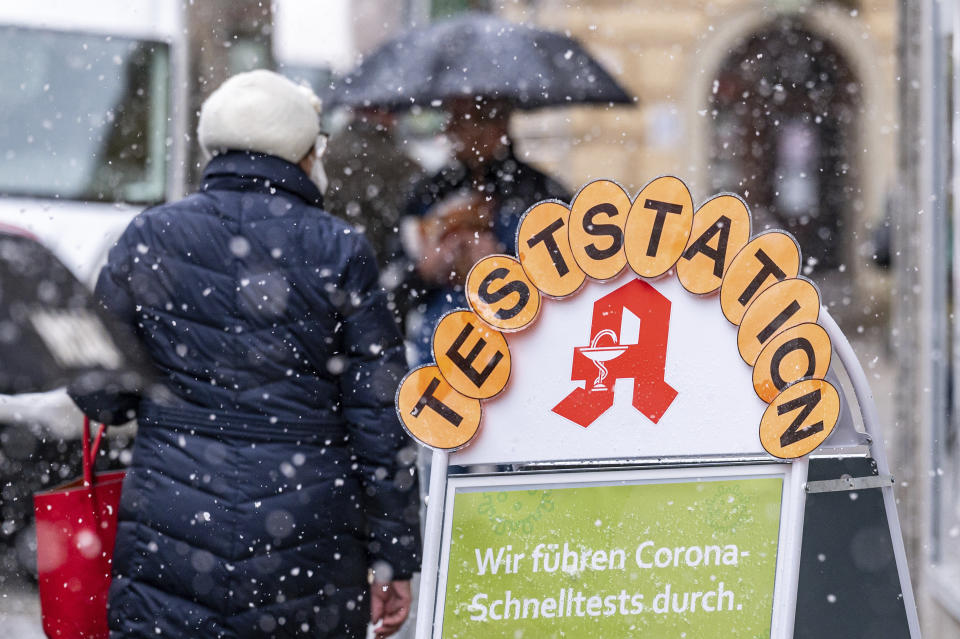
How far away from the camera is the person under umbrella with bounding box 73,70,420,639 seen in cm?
239

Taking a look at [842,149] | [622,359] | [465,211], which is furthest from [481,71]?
[842,149]

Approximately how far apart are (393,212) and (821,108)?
11.9 meters

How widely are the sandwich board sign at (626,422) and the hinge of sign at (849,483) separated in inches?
4.5

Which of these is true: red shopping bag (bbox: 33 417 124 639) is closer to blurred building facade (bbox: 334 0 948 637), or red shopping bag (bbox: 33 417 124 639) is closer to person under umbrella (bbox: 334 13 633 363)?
person under umbrella (bbox: 334 13 633 363)

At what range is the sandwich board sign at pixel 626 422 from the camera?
204 cm

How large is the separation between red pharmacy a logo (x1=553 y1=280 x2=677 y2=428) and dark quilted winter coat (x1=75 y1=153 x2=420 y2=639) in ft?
1.71

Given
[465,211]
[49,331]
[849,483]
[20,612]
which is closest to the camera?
[49,331]

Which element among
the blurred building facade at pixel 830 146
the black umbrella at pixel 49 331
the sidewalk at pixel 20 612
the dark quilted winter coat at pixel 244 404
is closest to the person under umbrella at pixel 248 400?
the dark quilted winter coat at pixel 244 404

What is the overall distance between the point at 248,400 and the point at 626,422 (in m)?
0.80

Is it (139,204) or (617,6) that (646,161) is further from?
(139,204)

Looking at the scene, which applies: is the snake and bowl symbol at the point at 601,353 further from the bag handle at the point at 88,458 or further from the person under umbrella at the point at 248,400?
the bag handle at the point at 88,458

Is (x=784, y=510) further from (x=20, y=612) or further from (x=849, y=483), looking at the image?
(x=20, y=612)

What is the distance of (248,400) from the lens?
2.40 metres

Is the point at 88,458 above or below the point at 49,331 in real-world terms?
below
